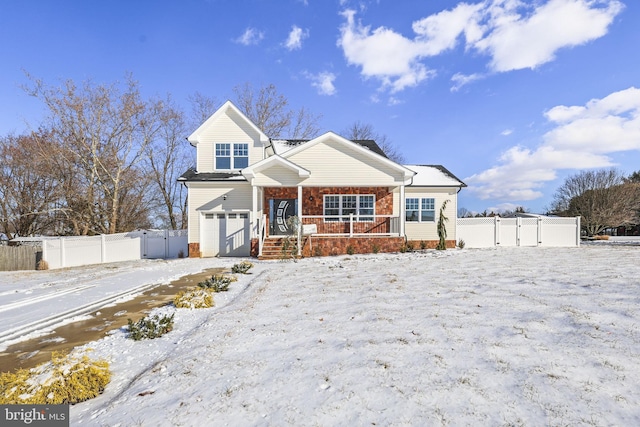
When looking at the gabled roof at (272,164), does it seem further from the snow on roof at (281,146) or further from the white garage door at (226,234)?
the snow on roof at (281,146)

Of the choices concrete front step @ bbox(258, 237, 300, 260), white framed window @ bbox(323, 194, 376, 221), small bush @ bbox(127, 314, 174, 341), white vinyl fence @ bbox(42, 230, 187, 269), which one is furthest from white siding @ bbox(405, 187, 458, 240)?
small bush @ bbox(127, 314, 174, 341)

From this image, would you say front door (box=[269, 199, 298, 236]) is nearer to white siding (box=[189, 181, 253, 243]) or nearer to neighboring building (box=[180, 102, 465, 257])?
neighboring building (box=[180, 102, 465, 257])

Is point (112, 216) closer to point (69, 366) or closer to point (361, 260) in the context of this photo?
Answer: point (361, 260)

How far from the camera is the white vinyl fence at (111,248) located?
42.0 ft

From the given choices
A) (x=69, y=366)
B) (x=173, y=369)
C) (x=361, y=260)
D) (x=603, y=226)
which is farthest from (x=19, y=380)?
(x=603, y=226)

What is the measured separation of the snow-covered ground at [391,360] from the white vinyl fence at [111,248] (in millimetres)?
9408

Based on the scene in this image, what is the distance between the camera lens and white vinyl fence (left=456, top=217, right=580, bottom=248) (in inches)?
617

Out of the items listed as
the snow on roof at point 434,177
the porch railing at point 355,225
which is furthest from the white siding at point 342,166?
the snow on roof at point 434,177

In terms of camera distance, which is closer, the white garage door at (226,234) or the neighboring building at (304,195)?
the neighboring building at (304,195)

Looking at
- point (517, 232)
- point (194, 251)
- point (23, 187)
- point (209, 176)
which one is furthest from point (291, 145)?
point (23, 187)

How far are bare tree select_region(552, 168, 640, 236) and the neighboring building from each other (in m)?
23.7

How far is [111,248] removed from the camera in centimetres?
1425

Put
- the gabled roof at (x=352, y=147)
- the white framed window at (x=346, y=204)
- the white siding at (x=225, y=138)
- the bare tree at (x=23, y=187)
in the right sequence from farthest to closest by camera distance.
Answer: the bare tree at (x=23, y=187) → the white siding at (x=225, y=138) → the white framed window at (x=346, y=204) → the gabled roof at (x=352, y=147)

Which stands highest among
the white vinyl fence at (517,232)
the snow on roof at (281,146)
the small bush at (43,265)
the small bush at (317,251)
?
the snow on roof at (281,146)
